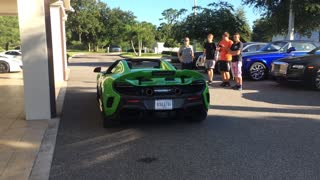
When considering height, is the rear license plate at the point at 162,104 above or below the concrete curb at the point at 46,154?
above

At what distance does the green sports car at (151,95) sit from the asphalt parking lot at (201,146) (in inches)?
13.5

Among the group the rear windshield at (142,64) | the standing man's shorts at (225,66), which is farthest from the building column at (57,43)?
the rear windshield at (142,64)

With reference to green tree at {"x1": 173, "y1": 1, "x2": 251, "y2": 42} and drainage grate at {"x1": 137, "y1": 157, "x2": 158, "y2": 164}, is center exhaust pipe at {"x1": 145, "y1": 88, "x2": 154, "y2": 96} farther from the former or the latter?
green tree at {"x1": 173, "y1": 1, "x2": 251, "y2": 42}

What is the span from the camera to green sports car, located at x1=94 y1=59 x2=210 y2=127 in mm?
6754

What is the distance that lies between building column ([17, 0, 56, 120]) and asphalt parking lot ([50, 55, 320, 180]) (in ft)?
1.97

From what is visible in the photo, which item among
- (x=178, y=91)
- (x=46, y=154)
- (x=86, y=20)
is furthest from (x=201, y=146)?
(x=86, y=20)

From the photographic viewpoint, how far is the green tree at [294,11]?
2264cm

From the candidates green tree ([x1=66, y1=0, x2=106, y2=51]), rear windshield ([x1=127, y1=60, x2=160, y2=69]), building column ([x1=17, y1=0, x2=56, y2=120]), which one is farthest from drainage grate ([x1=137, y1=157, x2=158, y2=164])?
green tree ([x1=66, y1=0, x2=106, y2=51])

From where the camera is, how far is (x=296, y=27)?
1036 inches

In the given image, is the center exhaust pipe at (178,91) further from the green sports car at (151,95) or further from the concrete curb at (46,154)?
the concrete curb at (46,154)

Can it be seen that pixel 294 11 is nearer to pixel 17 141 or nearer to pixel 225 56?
pixel 225 56

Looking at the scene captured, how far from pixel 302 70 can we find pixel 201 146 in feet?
22.9

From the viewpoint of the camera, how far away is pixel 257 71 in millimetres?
14836

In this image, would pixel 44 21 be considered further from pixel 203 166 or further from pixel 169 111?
pixel 203 166
